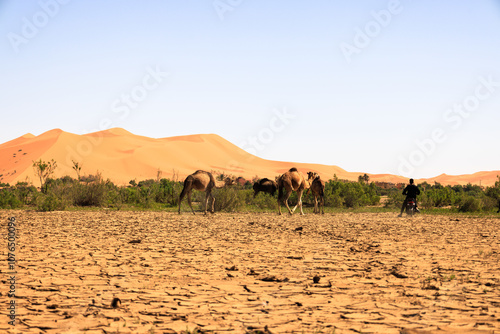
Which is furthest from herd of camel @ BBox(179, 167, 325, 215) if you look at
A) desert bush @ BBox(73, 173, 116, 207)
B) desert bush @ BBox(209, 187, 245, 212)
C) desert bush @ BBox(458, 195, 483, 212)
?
desert bush @ BBox(458, 195, 483, 212)

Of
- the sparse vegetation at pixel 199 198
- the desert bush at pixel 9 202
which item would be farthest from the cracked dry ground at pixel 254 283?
the desert bush at pixel 9 202

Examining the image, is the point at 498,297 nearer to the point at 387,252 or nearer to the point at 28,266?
the point at 387,252

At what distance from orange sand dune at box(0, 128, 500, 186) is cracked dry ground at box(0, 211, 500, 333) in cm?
5097

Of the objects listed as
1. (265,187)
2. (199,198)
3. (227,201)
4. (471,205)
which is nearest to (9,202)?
(199,198)

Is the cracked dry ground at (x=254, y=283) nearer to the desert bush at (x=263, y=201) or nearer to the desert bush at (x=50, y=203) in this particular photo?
the desert bush at (x=50, y=203)

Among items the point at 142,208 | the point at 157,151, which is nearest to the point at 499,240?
the point at 142,208

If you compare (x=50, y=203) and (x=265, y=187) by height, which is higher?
(x=265, y=187)

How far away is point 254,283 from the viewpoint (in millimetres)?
A: 6480

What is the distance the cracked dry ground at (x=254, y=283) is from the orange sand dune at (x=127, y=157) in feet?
167

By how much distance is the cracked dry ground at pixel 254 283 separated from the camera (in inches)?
185

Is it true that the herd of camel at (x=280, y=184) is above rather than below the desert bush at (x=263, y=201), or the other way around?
above

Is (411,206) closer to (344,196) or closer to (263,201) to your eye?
(344,196)

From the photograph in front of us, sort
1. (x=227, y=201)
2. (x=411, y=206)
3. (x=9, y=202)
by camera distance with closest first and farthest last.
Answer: (x=411, y=206) < (x=9, y=202) < (x=227, y=201)

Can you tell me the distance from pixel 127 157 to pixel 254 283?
248 ft
